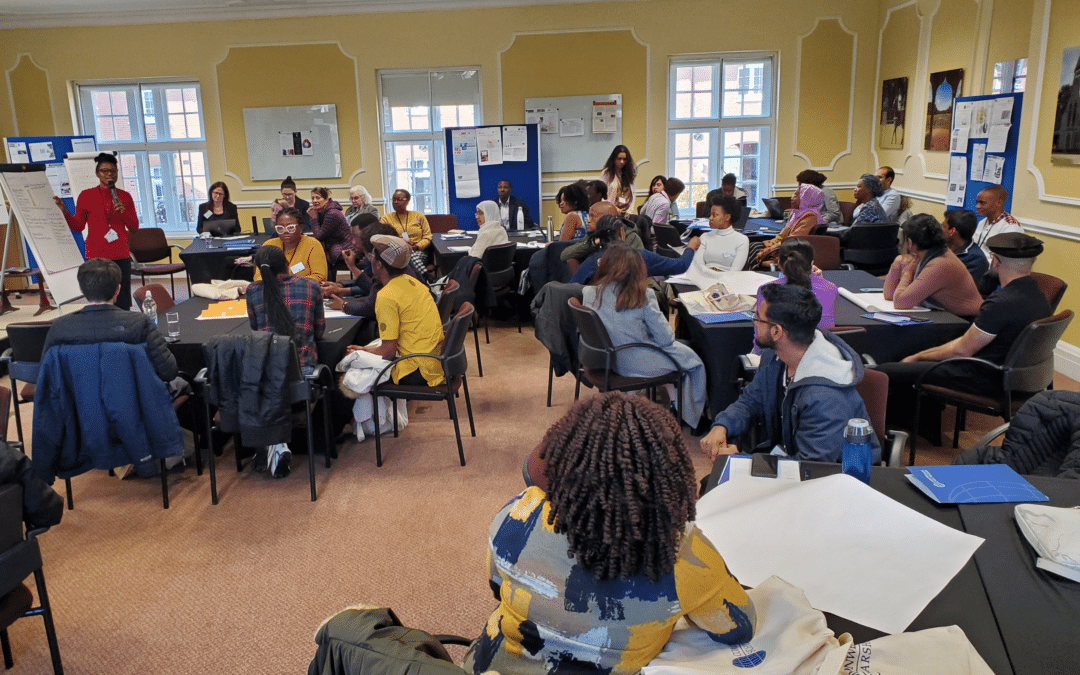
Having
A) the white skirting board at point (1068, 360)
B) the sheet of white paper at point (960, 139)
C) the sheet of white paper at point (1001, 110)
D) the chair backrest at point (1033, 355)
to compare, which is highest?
the sheet of white paper at point (1001, 110)

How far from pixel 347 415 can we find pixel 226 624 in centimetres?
184

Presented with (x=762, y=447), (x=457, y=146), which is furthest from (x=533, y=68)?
(x=762, y=447)

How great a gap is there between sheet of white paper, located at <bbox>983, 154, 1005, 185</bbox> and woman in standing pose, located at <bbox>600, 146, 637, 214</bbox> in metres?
3.40

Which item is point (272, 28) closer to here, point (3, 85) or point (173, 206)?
point (173, 206)

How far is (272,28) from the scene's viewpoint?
32.3 ft

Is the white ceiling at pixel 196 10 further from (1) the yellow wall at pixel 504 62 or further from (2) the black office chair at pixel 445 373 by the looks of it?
(2) the black office chair at pixel 445 373

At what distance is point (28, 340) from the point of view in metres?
3.82

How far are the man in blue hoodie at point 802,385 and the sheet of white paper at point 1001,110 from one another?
15.9 feet

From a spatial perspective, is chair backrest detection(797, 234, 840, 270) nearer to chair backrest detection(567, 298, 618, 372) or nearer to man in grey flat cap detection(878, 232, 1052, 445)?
man in grey flat cap detection(878, 232, 1052, 445)

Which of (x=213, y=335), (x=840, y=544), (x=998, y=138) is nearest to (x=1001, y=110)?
(x=998, y=138)

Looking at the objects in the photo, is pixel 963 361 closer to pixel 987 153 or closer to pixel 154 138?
pixel 987 153

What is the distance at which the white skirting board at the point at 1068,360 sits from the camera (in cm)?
548

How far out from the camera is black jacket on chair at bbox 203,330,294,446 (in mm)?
3557

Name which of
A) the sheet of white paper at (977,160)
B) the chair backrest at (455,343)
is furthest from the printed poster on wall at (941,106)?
the chair backrest at (455,343)
